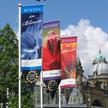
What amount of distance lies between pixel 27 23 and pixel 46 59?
671cm

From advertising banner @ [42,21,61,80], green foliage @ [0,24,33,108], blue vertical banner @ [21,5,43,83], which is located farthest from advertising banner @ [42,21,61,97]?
green foliage @ [0,24,33,108]

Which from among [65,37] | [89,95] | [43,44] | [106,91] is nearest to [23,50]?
[43,44]

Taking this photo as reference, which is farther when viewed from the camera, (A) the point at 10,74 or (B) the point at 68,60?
(A) the point at 10,74

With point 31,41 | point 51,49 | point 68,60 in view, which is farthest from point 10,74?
point 31,41

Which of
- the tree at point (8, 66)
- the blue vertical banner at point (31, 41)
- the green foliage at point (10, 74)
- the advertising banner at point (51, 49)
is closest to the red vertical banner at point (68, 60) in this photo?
the advertising banner at point (51, 49)

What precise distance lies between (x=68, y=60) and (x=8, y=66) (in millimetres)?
21579

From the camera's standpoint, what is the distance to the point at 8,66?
73625mm

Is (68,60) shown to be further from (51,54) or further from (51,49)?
(51,49)

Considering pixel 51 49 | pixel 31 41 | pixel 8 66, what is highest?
Answer: pixel 8 66

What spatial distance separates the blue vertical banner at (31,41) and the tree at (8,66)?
28.3 metres

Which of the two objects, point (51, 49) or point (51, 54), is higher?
point (51, 49)

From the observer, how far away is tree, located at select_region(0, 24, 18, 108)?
7281cm

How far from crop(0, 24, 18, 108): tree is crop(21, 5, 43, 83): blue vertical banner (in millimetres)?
28302

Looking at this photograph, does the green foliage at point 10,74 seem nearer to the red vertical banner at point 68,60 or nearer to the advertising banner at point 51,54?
the red vertical banner at point 68,60
